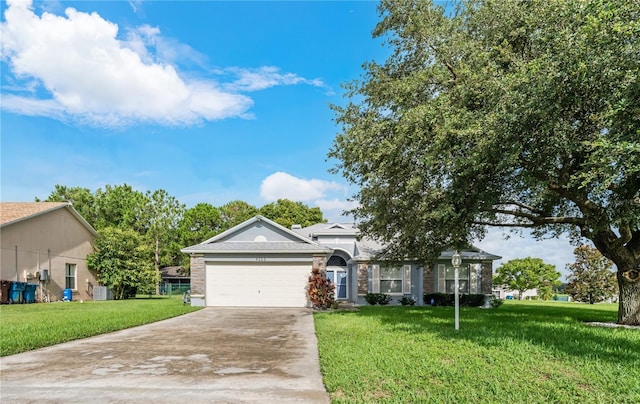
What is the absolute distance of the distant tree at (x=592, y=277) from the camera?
30.0 metres

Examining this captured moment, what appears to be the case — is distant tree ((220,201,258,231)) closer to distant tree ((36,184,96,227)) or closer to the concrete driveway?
distant tree ((36,184,96,227))

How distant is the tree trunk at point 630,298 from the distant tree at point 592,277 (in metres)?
22.4

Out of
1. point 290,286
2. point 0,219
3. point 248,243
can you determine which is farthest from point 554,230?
point 0,219

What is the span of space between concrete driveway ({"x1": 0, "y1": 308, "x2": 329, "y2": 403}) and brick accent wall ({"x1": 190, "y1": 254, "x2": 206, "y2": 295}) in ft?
27.0

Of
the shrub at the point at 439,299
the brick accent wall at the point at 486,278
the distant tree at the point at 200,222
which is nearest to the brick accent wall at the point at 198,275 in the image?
the shrub at the point at 439,299

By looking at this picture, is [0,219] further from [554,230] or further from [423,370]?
[554,230]

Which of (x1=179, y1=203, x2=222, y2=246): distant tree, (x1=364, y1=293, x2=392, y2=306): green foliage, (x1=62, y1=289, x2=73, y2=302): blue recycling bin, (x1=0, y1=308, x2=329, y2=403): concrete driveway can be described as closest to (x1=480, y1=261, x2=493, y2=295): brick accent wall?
(x1=364, y1=293, x2=392, y2=306): green foliage

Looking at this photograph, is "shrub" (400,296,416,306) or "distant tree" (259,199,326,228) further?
"distant tree" (259,199,326,228)

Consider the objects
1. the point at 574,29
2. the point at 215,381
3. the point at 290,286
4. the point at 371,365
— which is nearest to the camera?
the point at 215,381

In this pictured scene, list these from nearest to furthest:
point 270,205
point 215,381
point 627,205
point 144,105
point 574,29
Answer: point 215,381 → point 574,29 → point 627,205 → point 144,105 → point 270,205

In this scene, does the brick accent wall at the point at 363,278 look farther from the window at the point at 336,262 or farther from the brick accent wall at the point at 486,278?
the brick accent wall at the point at 486,278

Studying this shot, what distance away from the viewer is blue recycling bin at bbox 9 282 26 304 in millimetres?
18469

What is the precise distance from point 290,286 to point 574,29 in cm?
1401

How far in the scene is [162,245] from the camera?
40.3 m
